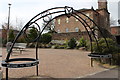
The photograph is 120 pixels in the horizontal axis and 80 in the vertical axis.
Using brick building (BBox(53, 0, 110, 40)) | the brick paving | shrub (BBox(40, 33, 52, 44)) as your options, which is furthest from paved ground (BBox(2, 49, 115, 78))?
brick building (BBox(53, 0, 110, 40))

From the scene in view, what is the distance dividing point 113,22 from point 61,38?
1144 inches

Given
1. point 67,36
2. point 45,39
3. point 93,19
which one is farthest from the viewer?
point 93,19

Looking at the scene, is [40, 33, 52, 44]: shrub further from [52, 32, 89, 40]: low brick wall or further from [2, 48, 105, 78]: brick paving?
[2, 48, 105, 78]: brick paving

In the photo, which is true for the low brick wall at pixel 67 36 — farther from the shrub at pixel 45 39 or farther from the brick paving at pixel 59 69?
the brick paving at pixel 59 69

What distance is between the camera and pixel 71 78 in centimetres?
536

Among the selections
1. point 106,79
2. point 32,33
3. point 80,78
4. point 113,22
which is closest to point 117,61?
point 106,79

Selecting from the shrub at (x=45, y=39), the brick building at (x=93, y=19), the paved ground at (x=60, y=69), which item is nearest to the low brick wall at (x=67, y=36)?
the shrub at (x=45, y=39)

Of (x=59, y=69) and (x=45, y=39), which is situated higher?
(x=45, y=39)

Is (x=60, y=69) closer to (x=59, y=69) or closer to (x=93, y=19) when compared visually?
(x=59, y=69)

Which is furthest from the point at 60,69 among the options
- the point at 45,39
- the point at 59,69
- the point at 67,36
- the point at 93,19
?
the point at 93,19

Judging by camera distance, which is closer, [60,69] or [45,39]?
[60,69]

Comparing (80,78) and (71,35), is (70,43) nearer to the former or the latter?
(71,35)

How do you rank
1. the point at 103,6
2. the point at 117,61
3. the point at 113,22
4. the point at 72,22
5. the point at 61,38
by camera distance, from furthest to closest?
1. the point at 113,22
2. the point at 72,22
3. the point at 103,6
4. the point at 61,38
5. the point at 117,61

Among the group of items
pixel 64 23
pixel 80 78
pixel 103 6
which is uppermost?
pixel 103 6
